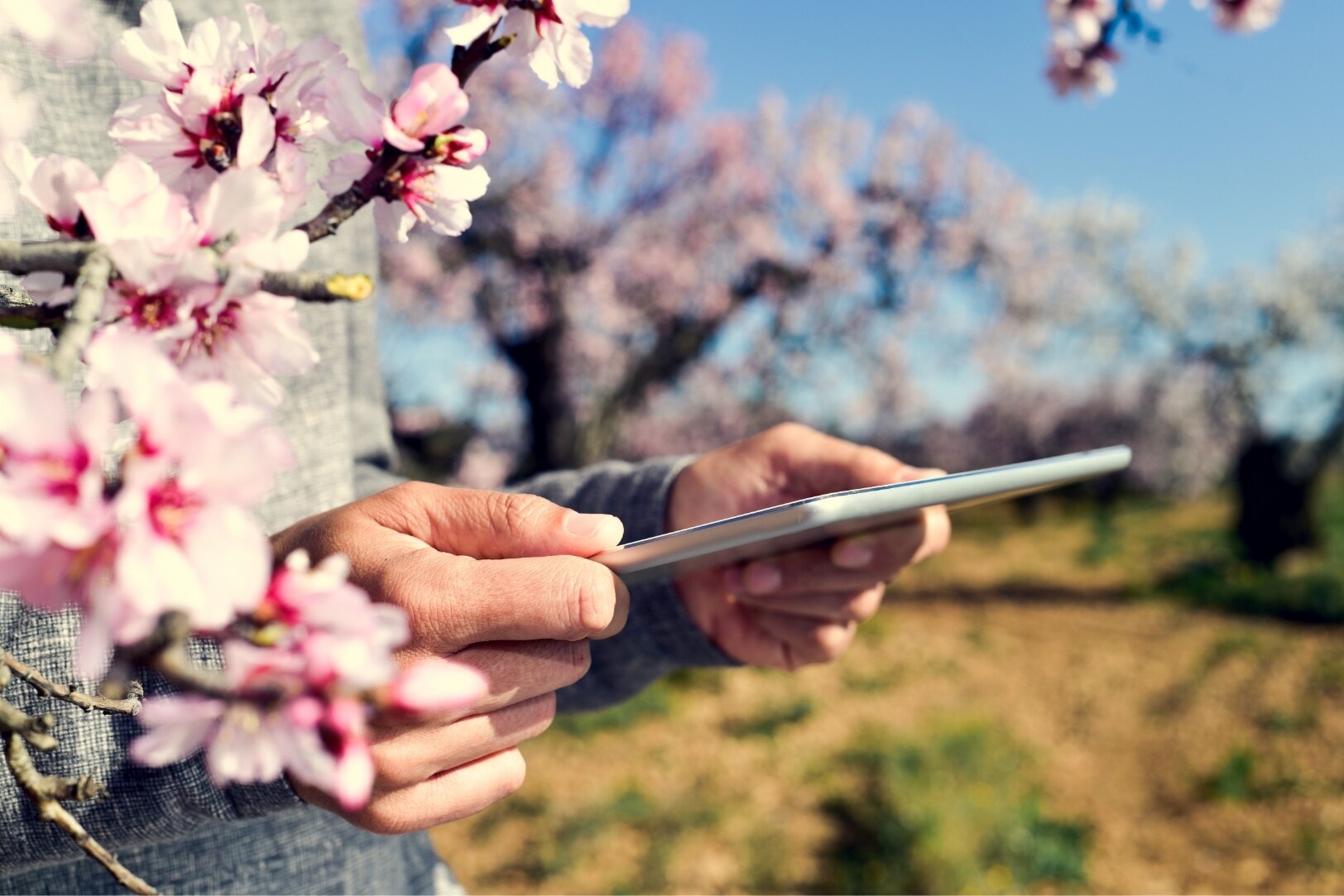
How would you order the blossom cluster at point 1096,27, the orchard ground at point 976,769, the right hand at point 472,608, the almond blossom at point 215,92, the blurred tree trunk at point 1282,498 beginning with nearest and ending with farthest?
the almond blossom at point 215,92, the right hand at point 472,608, the blossom cluster at point 1096,27, the orchard ground at point 976,769, the blurred tree trunk at point 1282,498

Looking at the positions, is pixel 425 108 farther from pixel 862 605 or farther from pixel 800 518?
pixel 862 605

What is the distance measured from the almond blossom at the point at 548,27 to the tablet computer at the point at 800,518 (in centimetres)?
39

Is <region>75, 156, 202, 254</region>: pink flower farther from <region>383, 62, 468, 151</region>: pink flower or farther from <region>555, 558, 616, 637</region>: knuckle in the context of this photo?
<region>555, 558, 616, 637</region>: knuckle

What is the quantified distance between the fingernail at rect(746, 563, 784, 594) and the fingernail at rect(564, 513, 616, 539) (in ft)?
2.26

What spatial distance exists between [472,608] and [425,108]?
409 mm

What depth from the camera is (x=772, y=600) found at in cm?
157

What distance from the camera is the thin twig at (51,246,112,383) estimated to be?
1.31 ft

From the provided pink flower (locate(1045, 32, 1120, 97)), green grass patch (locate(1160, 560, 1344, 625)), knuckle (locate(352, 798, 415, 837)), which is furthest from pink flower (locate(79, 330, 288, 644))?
green grass patch (locate(1160, 560, 1344, 625))

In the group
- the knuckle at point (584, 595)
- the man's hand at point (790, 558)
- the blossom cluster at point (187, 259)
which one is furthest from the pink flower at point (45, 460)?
the man's hand at point (790, 558)

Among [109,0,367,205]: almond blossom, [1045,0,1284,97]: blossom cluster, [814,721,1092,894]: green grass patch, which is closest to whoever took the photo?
[109,0,367,205]: almond blossom

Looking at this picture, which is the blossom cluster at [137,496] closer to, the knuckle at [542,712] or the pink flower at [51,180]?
the pink flower at [51,180]

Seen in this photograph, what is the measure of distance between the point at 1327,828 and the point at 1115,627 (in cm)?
376

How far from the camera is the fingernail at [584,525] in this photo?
85 cm

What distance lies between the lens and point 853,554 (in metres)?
1.47
